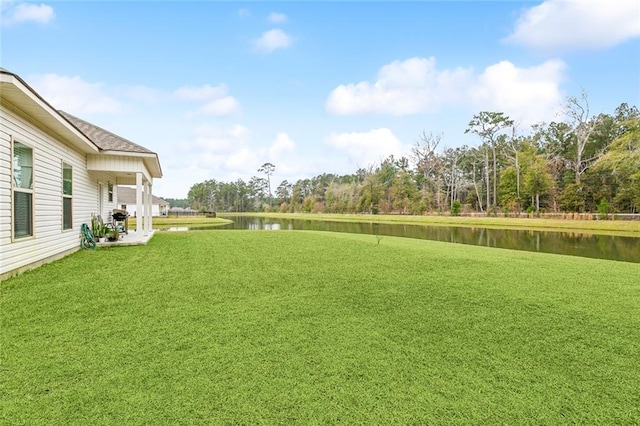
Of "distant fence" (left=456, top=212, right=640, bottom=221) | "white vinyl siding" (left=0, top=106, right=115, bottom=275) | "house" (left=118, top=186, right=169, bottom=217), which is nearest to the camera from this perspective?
"white vinyl siding" (left=0, top=106, right=115, bottom=275)

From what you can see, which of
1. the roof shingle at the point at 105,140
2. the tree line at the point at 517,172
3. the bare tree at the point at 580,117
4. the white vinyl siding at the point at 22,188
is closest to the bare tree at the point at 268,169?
the tree line at the point at 517,172

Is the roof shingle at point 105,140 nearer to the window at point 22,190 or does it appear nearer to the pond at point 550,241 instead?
the window at point 22,190

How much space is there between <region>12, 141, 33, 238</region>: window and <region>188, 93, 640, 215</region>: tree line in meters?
26.8

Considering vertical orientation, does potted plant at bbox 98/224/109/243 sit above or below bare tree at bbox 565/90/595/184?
below

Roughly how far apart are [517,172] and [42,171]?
3166cm

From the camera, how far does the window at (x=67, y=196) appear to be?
247 inches

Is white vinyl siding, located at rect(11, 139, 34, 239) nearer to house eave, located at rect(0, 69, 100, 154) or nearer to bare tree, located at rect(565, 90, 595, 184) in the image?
house eave, located at rect(0, 69, 100, 154)

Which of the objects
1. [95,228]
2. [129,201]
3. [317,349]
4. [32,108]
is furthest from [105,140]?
[129,201]

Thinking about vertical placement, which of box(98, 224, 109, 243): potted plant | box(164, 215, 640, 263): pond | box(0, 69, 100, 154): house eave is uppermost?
box(0, 69, 100, 154): house eave

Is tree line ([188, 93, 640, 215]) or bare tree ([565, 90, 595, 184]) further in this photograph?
bare tree ([565, 90, 595, 184])

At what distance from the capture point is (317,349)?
234 centimetres

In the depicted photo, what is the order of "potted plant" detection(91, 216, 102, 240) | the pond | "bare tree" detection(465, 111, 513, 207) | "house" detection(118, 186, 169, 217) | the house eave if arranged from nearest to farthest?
the house eave
"potted plant" detection(91, 216, 102, 240)
the pond
"bare tree" detection(465, 111, 513, 207)
"house" detection(118, 186, 169, 217)

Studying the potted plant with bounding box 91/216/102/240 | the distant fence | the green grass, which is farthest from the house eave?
the distant fence

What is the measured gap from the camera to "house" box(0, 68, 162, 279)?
4.09 metres
